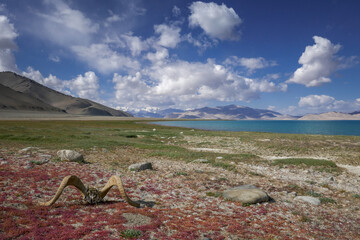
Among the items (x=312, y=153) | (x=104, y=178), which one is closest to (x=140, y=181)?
(x=104, y=178)

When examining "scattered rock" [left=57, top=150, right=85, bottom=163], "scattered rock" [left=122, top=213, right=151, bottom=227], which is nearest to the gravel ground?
"scattered rock" [left=122, top=213, right=151, bottom=227]

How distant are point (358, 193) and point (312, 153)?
19.3m

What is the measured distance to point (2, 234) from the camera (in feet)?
22.6

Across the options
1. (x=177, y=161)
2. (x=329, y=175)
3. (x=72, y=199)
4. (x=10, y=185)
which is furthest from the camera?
(x=177, y=161)

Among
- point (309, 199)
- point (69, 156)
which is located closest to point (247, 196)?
point (309, 199)

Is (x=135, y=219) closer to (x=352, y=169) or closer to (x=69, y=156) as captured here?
(x=69, y=156)

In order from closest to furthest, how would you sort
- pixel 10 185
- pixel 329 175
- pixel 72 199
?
pixel 72 199 → pixel 10 185 → pixel 329 175

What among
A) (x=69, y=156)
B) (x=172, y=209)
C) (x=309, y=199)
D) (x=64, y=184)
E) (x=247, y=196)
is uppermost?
(x=64, y=184)

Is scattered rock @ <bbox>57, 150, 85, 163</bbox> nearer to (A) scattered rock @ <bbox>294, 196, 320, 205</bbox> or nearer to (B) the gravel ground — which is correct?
(B) the gravel ground

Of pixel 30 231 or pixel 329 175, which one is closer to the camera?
pixel 30 231

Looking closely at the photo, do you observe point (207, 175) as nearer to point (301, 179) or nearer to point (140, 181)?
point (140, 181)

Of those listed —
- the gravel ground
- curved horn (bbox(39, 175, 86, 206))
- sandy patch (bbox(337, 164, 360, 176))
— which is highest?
curved horn (bbox(39, 175, 86, 206))

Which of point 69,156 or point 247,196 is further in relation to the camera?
point 69,156

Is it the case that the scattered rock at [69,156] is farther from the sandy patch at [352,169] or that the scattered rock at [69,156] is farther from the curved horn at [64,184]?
the sandy patch at [352,169]
